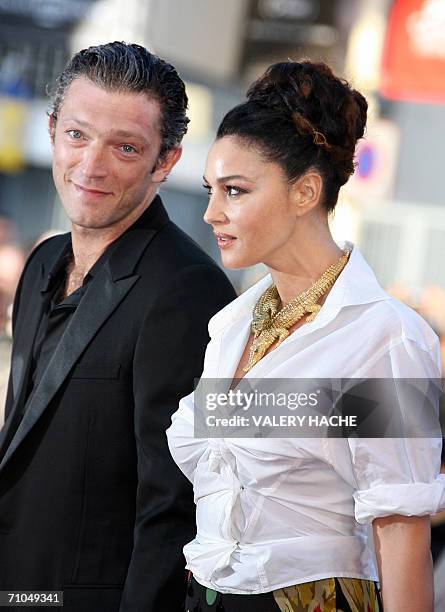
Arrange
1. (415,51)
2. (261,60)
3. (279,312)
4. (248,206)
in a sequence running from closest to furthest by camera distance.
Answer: (248,206)
(279,312)
(415,51)
(261,60)

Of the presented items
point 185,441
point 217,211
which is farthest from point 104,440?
point 217,211

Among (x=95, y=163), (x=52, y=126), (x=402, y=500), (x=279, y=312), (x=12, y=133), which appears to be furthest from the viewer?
(x=12, y=133)

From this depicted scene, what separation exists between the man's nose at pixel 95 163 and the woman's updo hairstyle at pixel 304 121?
1.56ft

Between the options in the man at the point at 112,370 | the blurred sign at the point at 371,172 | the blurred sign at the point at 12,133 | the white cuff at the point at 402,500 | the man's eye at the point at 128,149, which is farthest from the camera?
the blurred sign at the point at 12,133

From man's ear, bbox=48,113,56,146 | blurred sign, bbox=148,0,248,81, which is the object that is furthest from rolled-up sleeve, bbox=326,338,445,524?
blurred sign, bbox=148,0,248,81

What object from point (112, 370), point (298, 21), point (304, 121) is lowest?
point (112, 370)

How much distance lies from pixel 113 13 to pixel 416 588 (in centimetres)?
927

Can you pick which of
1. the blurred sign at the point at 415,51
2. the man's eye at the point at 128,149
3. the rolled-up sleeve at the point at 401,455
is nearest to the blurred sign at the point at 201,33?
the blurred sign at the point at 415,51

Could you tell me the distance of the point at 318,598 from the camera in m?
1.98

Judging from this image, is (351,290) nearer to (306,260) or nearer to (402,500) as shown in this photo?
(306,260)

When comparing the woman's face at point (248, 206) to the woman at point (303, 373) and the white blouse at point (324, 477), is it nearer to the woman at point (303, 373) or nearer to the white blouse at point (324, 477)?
the woman at point (303, 373)

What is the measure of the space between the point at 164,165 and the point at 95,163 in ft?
0.67

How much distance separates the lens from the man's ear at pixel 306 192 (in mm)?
2092

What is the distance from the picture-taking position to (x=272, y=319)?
2.21 m
